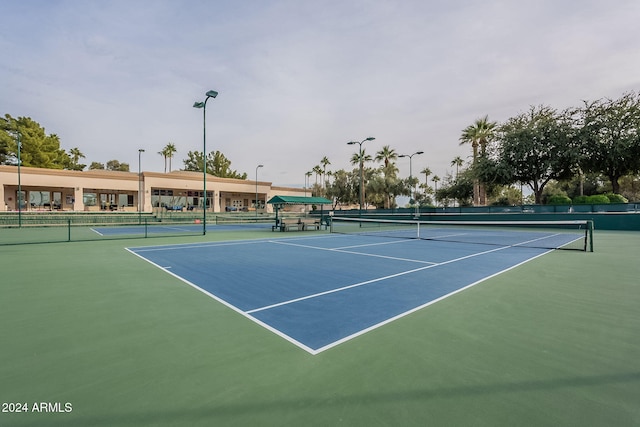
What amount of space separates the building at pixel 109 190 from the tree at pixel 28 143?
8457 mm

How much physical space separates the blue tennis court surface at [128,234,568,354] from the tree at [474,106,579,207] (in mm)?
28183

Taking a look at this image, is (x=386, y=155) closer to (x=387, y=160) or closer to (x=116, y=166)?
(x=387, y=160)

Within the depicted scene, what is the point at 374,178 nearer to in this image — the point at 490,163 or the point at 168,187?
the point at 490,163

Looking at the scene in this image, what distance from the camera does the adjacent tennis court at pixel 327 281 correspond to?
438cm

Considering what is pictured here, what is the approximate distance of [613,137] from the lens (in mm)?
30203

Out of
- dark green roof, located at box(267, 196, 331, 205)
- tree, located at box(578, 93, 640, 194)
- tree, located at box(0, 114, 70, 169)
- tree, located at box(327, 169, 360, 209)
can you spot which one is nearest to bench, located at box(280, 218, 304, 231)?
dark green roof, located at box(267, 196, 331, 205)

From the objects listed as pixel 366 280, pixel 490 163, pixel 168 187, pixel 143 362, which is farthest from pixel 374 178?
pixel 143 362

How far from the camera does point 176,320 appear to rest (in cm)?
444

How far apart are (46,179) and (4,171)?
383cm

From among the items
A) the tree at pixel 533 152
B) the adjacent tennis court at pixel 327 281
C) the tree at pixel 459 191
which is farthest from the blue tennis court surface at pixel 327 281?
the tree at pixel 459 191

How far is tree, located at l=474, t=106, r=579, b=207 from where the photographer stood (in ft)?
106

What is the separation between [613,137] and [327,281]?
37.5 m

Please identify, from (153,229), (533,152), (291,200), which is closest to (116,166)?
(153,229)

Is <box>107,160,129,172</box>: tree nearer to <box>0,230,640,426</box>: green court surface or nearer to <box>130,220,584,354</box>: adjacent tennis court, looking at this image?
<box>130,220,584,354</box>: adjacent tennis court
